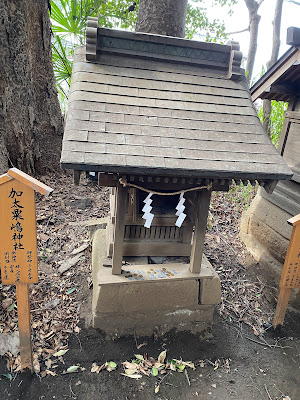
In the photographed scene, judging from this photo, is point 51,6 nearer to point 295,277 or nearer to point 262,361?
point 295,277

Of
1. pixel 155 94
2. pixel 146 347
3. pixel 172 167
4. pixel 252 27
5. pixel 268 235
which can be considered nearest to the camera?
pixel 172 167

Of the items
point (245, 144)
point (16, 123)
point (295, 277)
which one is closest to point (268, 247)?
point (295, 277)

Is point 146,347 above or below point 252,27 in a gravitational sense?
below

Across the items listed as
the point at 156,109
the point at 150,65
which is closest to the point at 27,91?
the point at 150,65

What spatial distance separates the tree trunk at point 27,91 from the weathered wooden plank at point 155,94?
8.62ft

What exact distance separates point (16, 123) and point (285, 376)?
5.78 meters

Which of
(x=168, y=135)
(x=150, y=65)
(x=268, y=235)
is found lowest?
(x=268, y=235)

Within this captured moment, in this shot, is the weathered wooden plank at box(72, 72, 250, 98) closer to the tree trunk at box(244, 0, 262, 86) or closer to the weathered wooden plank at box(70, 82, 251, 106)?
the weathered wooden plank at box(70, 82, 251, 106)

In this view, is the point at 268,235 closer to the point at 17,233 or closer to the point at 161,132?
the point at 161,132

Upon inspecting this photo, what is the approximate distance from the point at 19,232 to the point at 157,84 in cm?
206

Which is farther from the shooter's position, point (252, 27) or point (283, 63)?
point (252, 27)

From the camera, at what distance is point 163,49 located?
3.25 meters

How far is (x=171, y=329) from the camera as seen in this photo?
3590 mm

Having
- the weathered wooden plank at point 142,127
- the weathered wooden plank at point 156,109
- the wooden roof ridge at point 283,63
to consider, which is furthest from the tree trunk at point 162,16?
the weathered wooden plank at point 142,127
